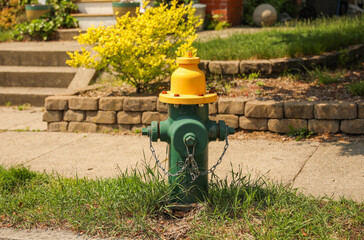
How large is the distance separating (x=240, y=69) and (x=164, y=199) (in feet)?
11.2

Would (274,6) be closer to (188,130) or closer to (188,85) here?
(188,85)

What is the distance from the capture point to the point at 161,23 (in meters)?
6.01

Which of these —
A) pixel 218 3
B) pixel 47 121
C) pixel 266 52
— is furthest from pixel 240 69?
pixel 218 3

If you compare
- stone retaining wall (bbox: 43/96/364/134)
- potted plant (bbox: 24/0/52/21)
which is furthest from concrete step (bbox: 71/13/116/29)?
stone retaining wall (bbox: 43/96/364/134)

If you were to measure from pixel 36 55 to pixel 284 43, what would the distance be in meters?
4.05

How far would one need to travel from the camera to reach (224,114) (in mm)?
5699

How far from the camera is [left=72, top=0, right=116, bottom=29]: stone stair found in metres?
10.1

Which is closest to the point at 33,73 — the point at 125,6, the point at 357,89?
the point at 125,6

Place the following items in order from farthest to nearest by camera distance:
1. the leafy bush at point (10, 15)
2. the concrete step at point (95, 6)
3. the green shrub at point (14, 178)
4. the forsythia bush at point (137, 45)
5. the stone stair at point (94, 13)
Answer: the leafy bush at point (10, 15), the concrete step at point (95, 6), the stone stair at point (94, 13), the forsythia bush at point (137, 45), the green shrub at point (14, 178)

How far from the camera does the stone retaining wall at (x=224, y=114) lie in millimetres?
5328

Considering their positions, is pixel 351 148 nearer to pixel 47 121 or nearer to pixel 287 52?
pixel 287 52

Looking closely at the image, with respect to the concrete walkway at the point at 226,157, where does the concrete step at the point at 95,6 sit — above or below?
above

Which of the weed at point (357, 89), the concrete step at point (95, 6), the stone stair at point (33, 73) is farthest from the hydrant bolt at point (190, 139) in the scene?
the concrete step at point (95, 6)

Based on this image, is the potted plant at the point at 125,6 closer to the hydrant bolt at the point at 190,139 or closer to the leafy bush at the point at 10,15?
the leafy bush at the point at 10,15
